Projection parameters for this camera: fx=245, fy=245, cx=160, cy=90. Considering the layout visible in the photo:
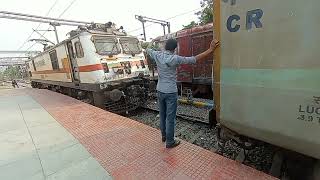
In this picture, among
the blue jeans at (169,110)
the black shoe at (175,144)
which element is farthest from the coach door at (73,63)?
the black shoe at (175,144)

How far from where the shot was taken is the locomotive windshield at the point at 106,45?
9297mm

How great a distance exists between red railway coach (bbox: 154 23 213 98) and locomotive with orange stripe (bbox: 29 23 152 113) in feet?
5.63

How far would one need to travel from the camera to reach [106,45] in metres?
9.61

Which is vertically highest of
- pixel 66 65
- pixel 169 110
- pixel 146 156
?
pixel 66 65

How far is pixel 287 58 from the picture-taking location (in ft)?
7.64

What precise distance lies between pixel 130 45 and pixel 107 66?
5.85ft

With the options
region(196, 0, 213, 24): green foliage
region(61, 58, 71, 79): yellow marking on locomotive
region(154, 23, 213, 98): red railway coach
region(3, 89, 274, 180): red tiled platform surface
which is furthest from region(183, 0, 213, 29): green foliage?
region(3, 89, 274, 180): red tiled platform surface

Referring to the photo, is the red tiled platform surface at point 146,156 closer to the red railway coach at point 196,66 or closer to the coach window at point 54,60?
the red railway coach at point 196,66

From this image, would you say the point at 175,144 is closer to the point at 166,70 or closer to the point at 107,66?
the point at 166,70

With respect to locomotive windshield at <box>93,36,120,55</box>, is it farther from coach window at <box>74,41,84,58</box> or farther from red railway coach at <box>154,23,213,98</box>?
red railway coach at <box>154,23,213,98</box>

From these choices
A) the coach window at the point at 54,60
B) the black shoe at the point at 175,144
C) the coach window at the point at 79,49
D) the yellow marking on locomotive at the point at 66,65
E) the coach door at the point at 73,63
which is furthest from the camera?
the coach window at the point at 54,60

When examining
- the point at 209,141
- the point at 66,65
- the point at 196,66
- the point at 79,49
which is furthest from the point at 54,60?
the point at 209,141

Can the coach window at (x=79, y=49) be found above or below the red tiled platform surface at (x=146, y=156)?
above

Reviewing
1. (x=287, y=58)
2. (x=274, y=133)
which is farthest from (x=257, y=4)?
(x=274, y=133)
